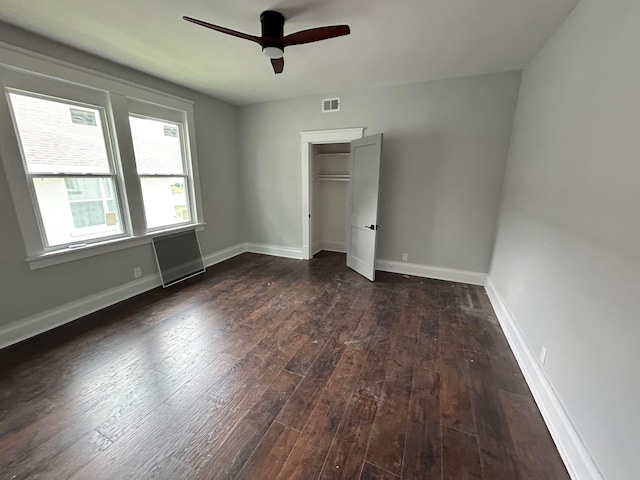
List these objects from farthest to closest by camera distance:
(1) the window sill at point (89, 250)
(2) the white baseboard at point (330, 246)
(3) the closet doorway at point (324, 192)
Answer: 1. (2) the white baseboard at point (330, 246)
2. (3) the closet doorway at point (324, 192)
3. (1) the window sill at point (89, 250)

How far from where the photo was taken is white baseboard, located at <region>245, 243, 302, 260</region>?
16.2ft

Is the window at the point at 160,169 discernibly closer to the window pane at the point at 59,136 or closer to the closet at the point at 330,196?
the window pane at the point at 59,136

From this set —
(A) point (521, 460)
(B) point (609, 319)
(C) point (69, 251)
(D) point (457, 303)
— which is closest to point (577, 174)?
(B) point (609, 319)

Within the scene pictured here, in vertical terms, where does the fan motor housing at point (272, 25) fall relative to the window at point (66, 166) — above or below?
above

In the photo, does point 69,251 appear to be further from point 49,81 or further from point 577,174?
point 577,174

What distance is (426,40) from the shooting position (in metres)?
2.40

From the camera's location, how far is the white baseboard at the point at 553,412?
4.30 ft

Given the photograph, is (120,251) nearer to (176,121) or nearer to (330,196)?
(176,121)

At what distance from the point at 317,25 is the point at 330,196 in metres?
3.20

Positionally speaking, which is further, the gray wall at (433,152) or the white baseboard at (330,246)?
the white baseboard at (330,246)

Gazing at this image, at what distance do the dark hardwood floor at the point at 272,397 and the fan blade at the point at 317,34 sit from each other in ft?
8.40

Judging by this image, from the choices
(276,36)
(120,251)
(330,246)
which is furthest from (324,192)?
(120,251)

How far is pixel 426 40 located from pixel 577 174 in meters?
1.77

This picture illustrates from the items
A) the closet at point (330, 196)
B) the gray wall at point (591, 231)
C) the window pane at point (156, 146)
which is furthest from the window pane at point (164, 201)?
the gray wall at point (591, 231)
